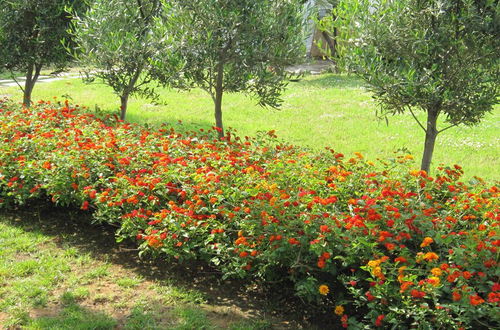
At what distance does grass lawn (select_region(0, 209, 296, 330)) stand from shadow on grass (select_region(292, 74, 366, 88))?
44.3 ft

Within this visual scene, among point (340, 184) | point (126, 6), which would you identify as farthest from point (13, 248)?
point (126, 6)

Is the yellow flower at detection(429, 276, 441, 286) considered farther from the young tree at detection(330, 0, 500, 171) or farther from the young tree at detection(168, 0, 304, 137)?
the young tree at detection(168, 0, 304, 137)

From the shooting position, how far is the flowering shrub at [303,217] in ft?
12.3

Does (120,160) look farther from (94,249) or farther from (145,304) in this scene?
(145,304)

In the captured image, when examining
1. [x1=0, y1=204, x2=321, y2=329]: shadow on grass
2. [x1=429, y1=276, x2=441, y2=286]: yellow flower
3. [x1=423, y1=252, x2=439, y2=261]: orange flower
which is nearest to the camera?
[x1=429, y1=276, x2=441, y2=286]: yellow flower

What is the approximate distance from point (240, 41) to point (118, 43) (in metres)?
2.31

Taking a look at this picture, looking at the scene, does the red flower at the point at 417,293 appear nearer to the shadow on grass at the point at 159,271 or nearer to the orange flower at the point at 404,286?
the orange flower at the point at 404,286

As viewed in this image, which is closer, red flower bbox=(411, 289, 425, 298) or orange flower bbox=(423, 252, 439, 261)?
red flower bbox=(411, 289, 425, 298)

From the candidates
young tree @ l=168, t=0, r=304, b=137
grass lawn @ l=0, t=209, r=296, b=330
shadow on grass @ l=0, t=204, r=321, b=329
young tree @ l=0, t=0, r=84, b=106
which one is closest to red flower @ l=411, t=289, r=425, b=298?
shadow on grass @ l=0, t=204, r=321, b=329

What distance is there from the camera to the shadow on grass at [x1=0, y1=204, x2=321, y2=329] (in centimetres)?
453

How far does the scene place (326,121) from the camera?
518 inches

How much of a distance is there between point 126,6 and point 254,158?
567 cm

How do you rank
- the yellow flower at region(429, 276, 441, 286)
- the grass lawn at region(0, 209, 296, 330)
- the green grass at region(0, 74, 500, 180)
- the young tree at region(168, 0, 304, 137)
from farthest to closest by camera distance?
1. the green grass at region(0, 74, 500, 180)
2. the young tree at region(168, 0, 304, 137)
3. the grass lawn at region(0, 209, 296, 330)
4. the yellow flower at region(429, 276, 441, 286)

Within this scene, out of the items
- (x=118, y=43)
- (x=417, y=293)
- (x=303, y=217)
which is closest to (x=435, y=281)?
(x=417, y=293)
